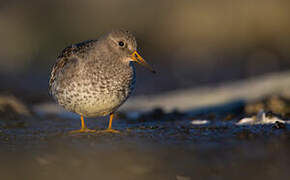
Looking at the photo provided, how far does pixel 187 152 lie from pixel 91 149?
4.36ft

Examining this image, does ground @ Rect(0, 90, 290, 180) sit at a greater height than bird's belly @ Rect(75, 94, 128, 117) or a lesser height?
lesser

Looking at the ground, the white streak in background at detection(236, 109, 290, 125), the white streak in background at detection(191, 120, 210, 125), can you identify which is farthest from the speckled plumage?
the white streak in background at detection(236, 109, 290, 125)

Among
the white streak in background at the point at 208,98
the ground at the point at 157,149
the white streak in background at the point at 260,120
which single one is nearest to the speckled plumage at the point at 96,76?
the ground at the point at 157,149

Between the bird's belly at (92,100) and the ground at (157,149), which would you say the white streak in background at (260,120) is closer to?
the ground at (157,149)

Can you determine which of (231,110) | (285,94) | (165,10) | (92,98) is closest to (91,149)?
(92,98)

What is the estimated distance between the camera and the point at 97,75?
22.8 feet

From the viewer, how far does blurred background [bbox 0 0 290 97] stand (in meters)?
20.6

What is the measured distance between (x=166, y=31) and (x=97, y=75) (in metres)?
16.5

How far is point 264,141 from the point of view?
6.33 metres

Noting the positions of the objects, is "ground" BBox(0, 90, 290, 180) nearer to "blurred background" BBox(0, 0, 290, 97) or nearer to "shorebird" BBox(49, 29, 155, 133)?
"shorebird" BBox(49, 29, 155, 133)

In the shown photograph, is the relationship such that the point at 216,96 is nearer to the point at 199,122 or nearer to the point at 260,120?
the point at 199,122

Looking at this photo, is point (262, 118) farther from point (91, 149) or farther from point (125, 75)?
point (91, 149)

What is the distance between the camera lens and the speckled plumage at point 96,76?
685 cm

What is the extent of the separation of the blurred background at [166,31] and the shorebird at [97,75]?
11700 millimetres
